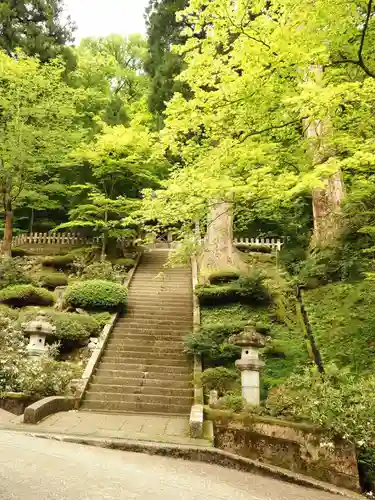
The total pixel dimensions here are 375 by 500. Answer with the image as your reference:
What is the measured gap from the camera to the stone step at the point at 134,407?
9055 millimetres

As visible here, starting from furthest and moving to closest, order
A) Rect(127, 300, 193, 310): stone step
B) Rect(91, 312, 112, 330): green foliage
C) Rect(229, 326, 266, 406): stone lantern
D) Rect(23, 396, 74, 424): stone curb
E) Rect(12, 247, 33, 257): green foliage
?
Rect(12, 247, 33, 257): green foliage → Rect(127, 300, 193, 310): stone step → Rect(91, 312, 112, 330): green foliage → Rect(229, 326, 266, 406): stone lantern → Rect(23, 396, 74, 424): stone curb

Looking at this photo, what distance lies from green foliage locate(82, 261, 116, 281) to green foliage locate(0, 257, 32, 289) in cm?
210

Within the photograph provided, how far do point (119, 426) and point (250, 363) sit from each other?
2.61 m

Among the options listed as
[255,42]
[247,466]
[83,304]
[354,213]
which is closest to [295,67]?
[255,42]

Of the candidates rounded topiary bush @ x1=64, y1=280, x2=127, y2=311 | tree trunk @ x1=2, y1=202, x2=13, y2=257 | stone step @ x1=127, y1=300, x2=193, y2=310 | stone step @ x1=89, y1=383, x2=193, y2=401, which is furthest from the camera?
tree trunk @ x1=2, y1=202, x2=13, y2=257

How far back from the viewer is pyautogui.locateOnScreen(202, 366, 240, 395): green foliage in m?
9.25

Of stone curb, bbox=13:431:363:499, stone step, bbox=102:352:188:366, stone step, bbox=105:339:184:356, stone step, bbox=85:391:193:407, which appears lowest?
stone curb, bbox=13:431:363:499

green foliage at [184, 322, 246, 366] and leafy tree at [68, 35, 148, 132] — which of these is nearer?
green foliage at [184, 322, 246, 366]

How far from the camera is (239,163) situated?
755 centimetres

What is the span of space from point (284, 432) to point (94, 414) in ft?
13.7

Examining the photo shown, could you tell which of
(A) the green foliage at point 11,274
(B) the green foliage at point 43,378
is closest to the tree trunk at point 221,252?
(A) the green foliage at point 11,274

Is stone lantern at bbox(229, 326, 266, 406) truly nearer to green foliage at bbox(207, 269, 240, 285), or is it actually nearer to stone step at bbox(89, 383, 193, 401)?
stone step at bbox(89, 383, 193, 401)

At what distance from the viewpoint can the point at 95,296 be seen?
13.3 metres

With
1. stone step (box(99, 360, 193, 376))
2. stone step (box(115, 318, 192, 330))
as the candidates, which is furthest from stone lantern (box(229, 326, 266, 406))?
stone step (box(115, 318, 192, 330))
